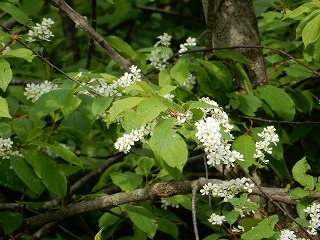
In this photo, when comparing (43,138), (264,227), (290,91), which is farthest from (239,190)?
(290,91)

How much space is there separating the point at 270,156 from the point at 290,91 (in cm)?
58

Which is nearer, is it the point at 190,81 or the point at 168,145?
the point at 168,145

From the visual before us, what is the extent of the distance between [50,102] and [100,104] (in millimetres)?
227

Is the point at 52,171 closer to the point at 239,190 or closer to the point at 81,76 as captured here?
the point at 81,76

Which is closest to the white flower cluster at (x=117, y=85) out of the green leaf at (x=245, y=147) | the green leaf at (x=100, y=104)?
the green leaf at (x=100, y=104)

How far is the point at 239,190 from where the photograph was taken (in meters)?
2.33

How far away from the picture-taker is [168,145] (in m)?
2.11

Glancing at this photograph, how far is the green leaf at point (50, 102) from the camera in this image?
2.54 meters

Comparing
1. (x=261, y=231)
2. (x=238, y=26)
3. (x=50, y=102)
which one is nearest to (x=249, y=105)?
(x=238, y=26)

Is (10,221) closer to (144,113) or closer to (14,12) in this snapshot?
(14,12)

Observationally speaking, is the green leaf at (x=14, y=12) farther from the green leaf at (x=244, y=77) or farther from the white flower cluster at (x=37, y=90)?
the green leaf at (x=244, y=77)

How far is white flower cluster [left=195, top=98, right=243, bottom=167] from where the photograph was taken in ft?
6.85

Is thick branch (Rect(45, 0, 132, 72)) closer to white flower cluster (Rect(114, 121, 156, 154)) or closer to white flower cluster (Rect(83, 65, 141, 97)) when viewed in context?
white flower cluster (Rect(83, 65, 141, 97))

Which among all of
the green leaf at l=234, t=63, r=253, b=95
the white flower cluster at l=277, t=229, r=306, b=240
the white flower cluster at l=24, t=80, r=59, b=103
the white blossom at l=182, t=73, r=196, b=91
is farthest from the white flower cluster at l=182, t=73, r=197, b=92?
the white flower cluster at l=277, t=229, r=306, b=240
